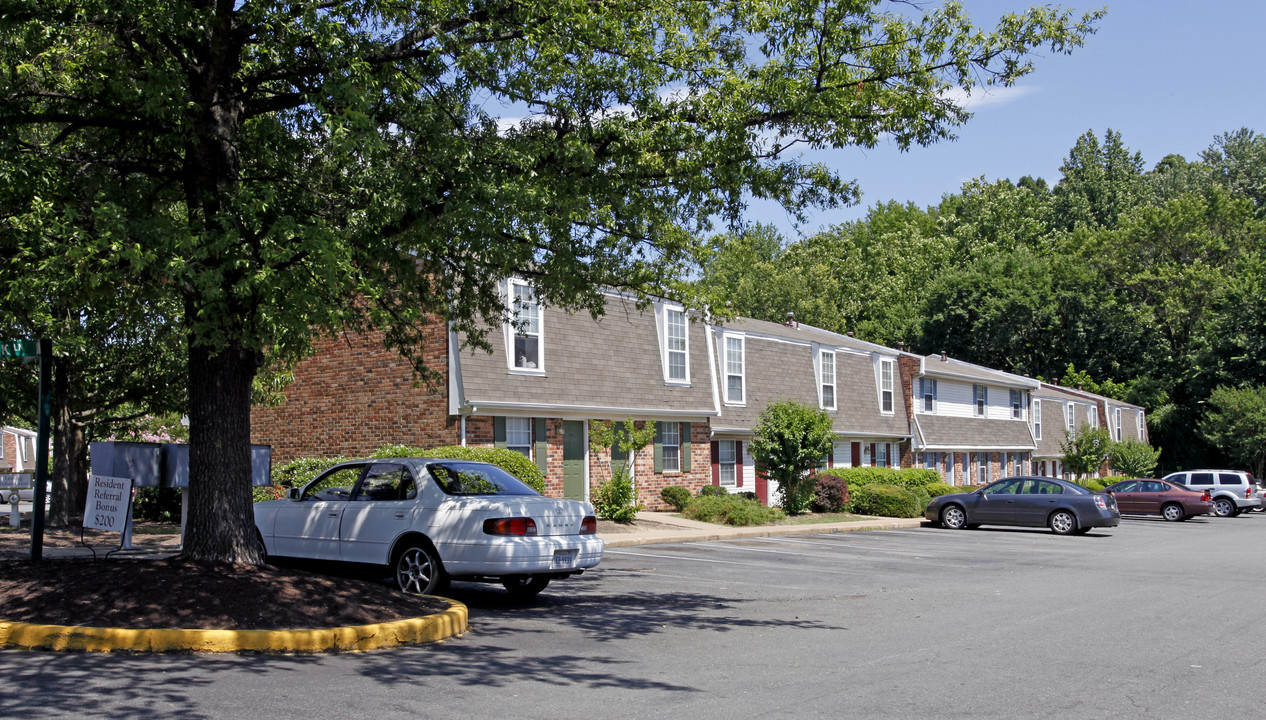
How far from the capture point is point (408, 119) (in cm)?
985

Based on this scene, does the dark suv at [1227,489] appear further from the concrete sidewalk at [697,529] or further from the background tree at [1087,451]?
the concrete sidewalk at [697,529]

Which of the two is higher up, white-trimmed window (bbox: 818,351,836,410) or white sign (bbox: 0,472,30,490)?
white-trimmed window (bbox: 818,351,836,410)

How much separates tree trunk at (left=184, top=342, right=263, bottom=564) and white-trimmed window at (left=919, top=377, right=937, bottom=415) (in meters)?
32.6

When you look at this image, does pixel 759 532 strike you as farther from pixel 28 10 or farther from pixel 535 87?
pixel 28 10

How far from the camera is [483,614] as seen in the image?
1067 cm

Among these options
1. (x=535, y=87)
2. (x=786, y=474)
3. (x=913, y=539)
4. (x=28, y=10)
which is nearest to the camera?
(x=28, y=10)

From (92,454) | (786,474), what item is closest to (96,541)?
(92,454)

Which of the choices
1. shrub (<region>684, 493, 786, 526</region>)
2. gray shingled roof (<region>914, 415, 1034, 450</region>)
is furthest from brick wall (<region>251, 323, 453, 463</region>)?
gray shingled roof (<region>914, 415, 1034, 450</region>)

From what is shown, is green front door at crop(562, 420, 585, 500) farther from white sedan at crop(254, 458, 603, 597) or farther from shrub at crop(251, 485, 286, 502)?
white sedan at crop(254, 458, 603, 597)

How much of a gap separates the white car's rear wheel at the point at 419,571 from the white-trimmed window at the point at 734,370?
1891 centimetres

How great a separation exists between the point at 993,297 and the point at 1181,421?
516 inches

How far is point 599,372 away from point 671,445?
3.72 meters

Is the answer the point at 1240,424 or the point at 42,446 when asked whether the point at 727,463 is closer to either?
the point at 42,446

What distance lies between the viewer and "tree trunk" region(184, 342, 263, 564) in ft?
32.8
